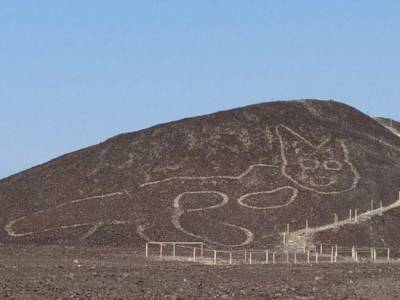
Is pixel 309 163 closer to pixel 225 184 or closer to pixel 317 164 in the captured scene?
pixel 317 164

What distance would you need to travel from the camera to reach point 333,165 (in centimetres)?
11694

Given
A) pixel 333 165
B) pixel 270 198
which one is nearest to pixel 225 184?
pixel 270 198

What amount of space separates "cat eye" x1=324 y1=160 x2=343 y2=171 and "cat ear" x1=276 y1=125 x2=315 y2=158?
3.27 m

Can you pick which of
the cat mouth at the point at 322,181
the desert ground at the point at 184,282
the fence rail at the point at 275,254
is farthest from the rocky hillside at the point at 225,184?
the desert ground at the point at 184,282

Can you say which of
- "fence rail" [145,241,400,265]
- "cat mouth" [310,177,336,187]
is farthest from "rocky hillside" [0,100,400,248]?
"fence rail" [145,241,400,265]

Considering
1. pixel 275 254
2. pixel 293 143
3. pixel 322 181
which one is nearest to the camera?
pixel 275 254

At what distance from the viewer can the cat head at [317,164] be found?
368 ft

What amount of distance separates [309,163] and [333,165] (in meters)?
2.79

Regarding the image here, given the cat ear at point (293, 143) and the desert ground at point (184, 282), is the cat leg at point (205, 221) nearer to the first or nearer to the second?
the cat ear at point (293, 143)

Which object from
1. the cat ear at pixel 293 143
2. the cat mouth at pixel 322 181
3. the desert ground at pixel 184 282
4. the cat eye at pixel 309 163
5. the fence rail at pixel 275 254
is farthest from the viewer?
the cat ear at pixel 293 143

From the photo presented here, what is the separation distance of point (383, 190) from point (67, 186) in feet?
118

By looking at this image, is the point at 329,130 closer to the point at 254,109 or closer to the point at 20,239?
the point at 254,109

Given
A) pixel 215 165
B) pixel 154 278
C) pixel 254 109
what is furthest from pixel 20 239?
pixel 154 278

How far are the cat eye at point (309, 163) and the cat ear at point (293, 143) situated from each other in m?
1.97
